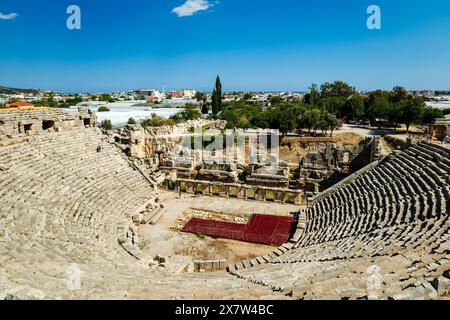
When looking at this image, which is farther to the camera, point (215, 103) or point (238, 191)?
point (215, 103)

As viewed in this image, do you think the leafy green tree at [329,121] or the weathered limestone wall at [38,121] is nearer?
the weathered limestone wall at [38,121]

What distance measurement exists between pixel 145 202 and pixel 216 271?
6967 millimetres

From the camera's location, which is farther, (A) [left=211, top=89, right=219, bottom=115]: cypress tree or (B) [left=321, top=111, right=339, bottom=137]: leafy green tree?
(A) [left=211, top=89, right=219, bottom=115]: cypress tree

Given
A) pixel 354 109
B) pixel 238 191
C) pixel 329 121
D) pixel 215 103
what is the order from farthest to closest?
pixel 215 103, pixel 354 109, pixel 329 121, pixel 238 191

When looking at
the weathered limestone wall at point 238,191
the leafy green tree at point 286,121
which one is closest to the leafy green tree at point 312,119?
the leafy green tree at point 286,121

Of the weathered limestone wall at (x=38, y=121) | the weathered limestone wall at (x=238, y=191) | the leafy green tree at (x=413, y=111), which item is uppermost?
the leafy green tree at (x=413, y=111)

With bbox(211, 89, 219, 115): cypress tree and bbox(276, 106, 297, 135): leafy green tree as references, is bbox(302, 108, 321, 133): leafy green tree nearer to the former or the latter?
bbox(276, 106, 297, 135): leafy green tree

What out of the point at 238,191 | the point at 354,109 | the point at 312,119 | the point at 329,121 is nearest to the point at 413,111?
the point at 329,121

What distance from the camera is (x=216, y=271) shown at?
10.9 metres

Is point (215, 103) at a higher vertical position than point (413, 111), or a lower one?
higher

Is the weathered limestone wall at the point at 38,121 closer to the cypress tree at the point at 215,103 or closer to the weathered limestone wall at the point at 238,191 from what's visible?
the weathered limestone wall at the point at 238,191

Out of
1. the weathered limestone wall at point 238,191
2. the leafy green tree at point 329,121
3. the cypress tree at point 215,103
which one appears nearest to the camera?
the weathered limestone wall at point 238,191

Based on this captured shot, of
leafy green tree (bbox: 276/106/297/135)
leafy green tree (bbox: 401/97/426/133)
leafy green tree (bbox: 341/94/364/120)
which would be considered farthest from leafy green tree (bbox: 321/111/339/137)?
leafy green tree (bbox: 341/94/364/120)

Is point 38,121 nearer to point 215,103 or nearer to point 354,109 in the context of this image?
point 215,103
